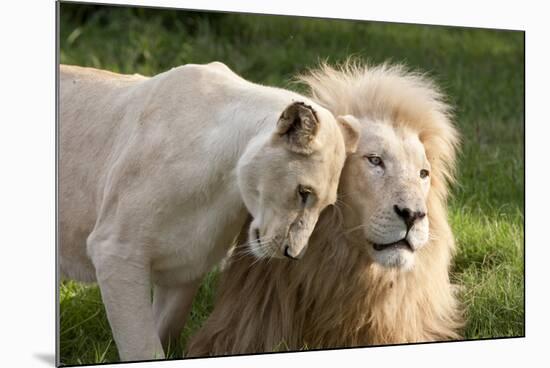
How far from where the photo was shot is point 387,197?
364cm

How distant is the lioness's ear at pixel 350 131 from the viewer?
360cm

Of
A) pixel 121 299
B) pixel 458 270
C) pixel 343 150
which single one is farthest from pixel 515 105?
pixel 121 299

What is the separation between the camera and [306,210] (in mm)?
3326

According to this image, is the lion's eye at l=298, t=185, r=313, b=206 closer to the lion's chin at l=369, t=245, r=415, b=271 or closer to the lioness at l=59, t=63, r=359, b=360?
the lioness at l=59, t=63, r=359, b=360

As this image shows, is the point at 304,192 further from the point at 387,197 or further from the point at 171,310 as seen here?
the point at 171,310

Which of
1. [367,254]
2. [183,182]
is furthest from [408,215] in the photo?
[183,182]

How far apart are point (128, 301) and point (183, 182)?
41 centimetres

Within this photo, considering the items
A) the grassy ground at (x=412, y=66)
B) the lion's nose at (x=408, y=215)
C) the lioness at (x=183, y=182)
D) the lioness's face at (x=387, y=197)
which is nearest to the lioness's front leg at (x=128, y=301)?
the lioness at (x=183, y=182)

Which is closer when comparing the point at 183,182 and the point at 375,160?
the point at 183,182

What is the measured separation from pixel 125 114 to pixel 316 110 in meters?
0.82

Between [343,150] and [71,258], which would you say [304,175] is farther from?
[71,258]

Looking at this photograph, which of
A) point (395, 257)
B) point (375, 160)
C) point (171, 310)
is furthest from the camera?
point (171, 310)

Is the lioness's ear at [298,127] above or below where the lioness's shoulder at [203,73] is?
below

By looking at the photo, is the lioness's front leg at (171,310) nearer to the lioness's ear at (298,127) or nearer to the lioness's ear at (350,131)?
the lioness's ear at (350,131)
